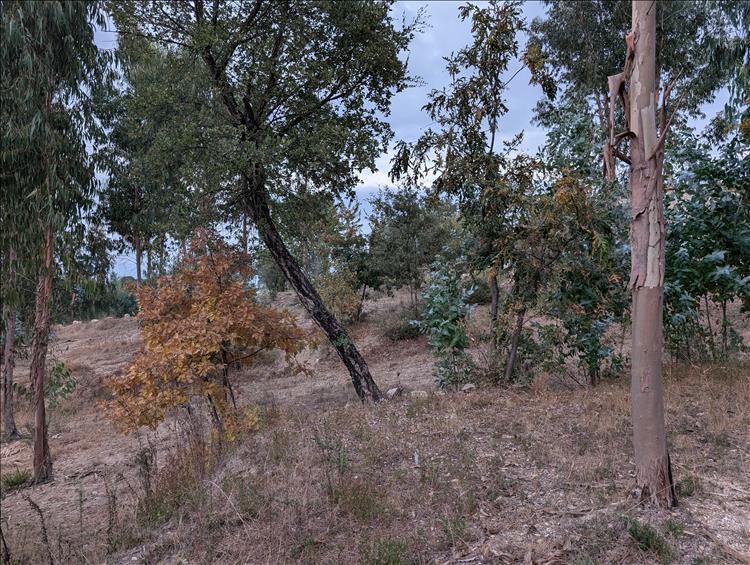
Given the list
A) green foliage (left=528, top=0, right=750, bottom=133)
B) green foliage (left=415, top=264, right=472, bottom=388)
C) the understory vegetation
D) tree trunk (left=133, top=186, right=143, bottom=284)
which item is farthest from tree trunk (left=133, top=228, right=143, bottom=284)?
green foliage (left=528, top=0, right=750, bottom=133)

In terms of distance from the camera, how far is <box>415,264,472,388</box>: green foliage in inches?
315

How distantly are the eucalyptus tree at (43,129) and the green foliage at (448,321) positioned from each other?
532 centimetres

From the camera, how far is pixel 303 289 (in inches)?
361

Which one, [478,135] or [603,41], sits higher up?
[603,41]

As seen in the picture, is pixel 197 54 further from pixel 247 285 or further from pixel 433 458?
pixel 433 458

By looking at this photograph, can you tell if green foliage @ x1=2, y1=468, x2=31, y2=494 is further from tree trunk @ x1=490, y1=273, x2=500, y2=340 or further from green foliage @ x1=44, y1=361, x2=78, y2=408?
tree trunk @ x1=490, y1=273, x2=500, y2=340

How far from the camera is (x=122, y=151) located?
11859 mm

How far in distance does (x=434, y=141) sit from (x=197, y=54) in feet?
13.0

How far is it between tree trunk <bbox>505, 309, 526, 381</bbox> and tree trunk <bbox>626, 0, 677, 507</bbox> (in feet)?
12.1

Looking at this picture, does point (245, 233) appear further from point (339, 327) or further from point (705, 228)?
point (705, 228)

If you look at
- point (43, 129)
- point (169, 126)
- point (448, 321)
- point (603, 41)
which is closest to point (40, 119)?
point (43, 129)

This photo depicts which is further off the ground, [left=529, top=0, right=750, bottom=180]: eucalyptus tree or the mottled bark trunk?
[left=529, top=0, right=750, bottom=180]: eucalyptus tree

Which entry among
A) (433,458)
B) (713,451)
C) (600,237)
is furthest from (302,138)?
(713,451)

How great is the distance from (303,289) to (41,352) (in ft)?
13.5
